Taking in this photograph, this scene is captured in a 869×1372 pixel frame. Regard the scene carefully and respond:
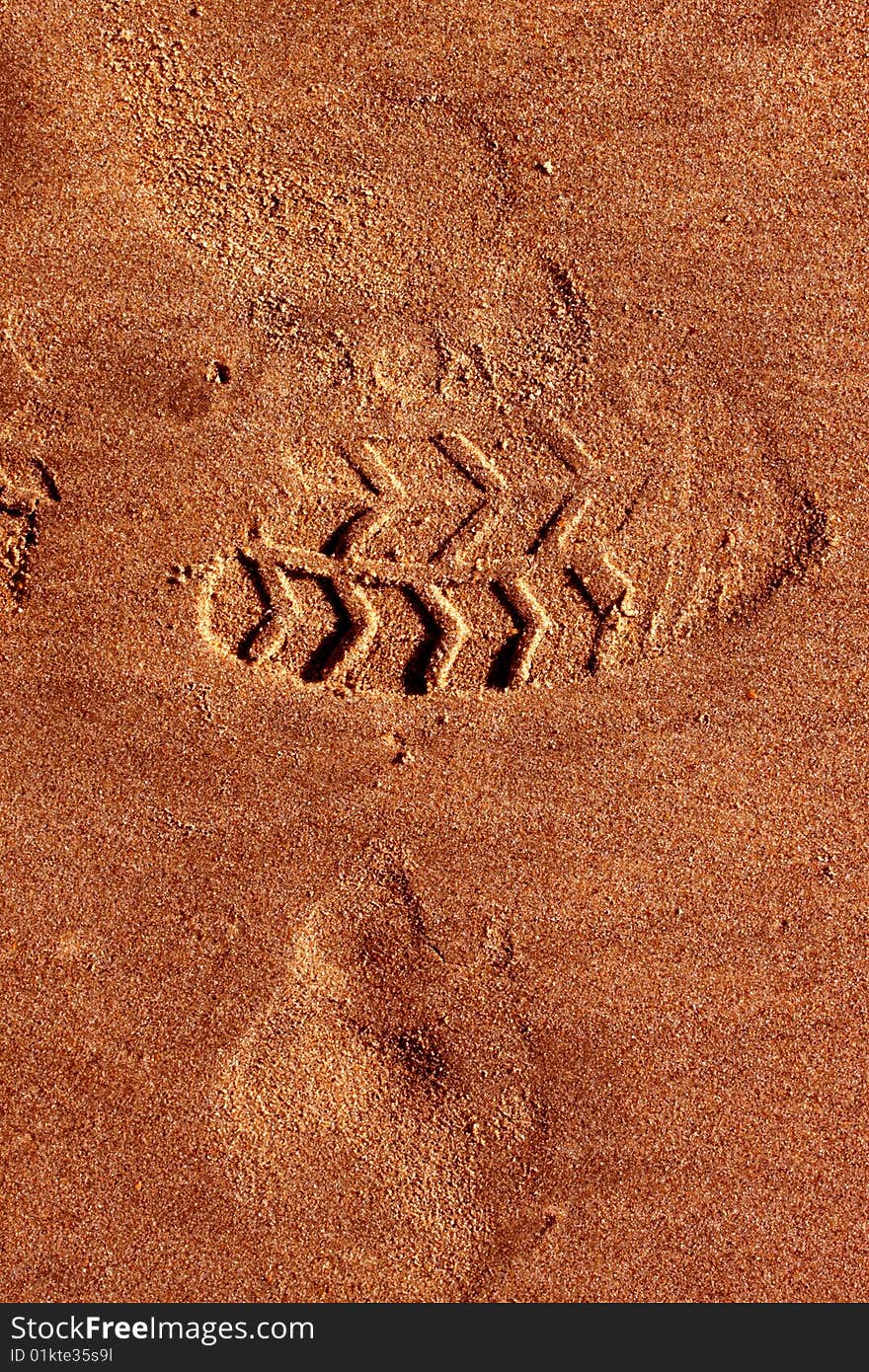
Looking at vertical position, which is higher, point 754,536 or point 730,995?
point 754,536

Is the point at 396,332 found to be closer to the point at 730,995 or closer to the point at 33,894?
the point at 33,894

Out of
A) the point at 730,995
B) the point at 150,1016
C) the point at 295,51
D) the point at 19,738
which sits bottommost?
the point at 150,1016

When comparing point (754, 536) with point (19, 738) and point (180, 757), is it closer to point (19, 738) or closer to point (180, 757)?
point (180, 757)

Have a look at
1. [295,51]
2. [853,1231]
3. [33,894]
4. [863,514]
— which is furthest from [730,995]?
[295,51]

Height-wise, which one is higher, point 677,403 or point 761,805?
point 677,403

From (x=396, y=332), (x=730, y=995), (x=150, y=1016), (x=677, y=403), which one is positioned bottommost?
Answer: (x=150, y=1016)

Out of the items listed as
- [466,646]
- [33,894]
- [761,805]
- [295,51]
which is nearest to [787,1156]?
[761,805]
